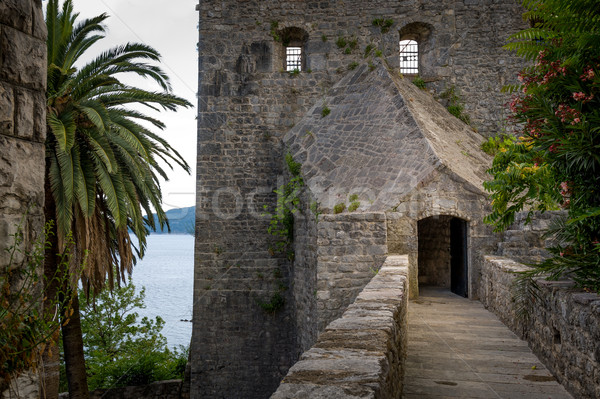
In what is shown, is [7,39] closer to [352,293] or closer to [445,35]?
[352,293]

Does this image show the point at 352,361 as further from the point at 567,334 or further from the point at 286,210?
the point at 286,210

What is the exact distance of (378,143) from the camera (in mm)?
10375

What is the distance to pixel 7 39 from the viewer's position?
73.0 inches

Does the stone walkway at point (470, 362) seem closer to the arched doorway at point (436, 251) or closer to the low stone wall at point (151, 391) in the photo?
the arched doorway at point (436, 251)

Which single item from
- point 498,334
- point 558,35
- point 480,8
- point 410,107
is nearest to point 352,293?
point 498,334

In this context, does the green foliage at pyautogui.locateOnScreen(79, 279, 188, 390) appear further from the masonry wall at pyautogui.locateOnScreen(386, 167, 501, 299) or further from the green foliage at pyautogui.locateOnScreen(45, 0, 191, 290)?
the masonry wall at pyautogui.locateOnScreen(386, 167, 501, 299)

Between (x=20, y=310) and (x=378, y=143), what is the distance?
9.11 metres

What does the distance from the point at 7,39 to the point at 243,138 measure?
11.0 m

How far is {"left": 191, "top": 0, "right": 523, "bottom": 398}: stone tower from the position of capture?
12.3 m

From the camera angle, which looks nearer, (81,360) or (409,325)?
(409,325)

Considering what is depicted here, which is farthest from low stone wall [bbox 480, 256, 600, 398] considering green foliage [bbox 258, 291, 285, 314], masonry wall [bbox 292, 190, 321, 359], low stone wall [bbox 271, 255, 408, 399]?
green foliage [bbox 258, 291, 285, 314]

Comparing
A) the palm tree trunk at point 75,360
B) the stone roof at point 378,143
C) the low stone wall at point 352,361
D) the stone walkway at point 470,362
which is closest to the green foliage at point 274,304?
the stone roof at point 378,143

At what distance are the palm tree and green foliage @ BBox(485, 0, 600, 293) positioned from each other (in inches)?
248

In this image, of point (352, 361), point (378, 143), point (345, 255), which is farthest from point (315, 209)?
point (352, 361)
